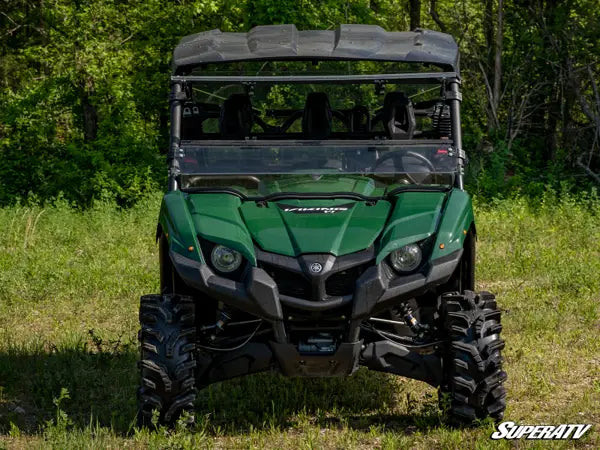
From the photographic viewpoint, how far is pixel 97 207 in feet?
55.5

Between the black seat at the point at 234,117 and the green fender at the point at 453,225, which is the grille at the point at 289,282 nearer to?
the green fender at the point at 453,225

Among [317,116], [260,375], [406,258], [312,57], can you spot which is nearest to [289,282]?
[406,258]

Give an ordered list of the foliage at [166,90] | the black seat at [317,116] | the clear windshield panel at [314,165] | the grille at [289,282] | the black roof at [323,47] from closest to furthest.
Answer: the grille at [289,282], the clear windshield panel at [314,165], the black roof at [323,47], the black seat at [317,116], the foliage at [166,90]

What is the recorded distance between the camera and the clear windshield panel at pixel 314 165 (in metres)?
6.27

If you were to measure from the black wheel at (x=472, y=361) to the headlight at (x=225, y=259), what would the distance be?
1.17 meters

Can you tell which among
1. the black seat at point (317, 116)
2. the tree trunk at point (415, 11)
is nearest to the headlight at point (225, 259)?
the black seat at point (317, 116)

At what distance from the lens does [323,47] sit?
6.71 metres

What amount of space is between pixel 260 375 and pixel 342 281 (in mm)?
1879

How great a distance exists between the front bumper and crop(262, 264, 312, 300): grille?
0.22 ft

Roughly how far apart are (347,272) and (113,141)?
15.5 m

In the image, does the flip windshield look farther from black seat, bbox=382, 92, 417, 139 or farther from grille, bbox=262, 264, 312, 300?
grille, bbox=262, 264, 312, 300

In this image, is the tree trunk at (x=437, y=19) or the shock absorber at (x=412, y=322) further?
the tree trunk at (x=437, y=19)

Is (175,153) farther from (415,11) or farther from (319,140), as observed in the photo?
(415,11)

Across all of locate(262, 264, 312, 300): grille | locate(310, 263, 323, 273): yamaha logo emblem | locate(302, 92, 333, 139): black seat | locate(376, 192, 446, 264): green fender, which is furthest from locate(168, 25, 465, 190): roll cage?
locate(310, 263, 323, 273): yamaha logo emblem
